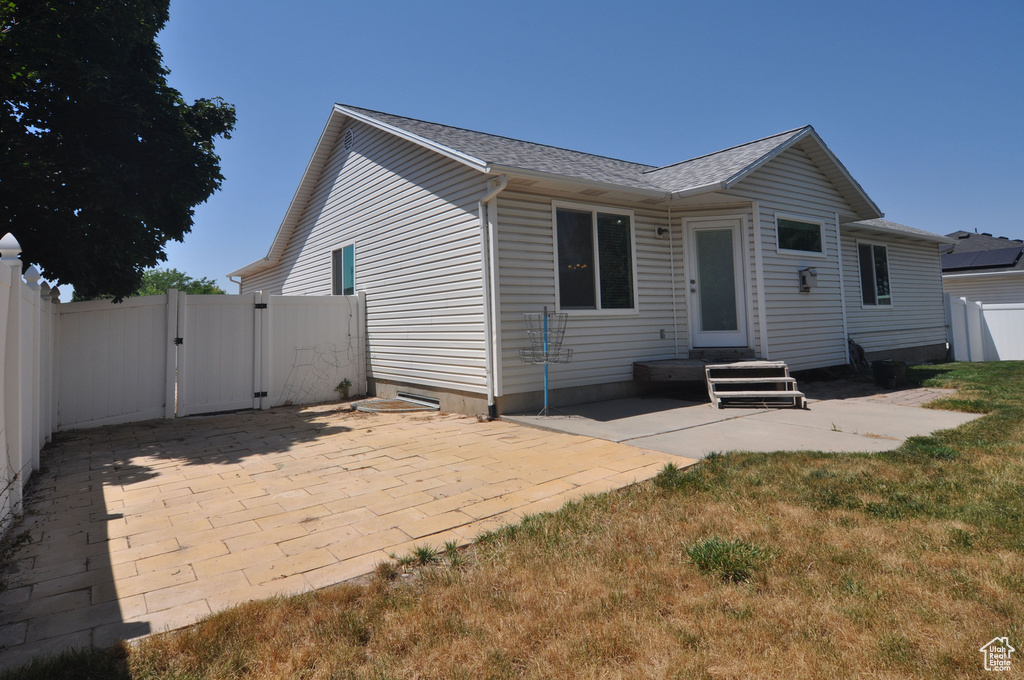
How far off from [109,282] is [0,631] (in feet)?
20.7

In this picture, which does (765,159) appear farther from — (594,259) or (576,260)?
(576,260)

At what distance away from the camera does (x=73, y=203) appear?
21.6 feet

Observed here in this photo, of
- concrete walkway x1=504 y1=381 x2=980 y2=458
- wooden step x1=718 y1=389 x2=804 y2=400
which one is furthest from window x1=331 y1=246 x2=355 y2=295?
wooden step x1=718 y1=389 x2=804 y2=400

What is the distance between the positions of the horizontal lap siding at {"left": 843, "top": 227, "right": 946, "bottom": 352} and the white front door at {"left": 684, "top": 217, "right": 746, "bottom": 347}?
14.5 feet

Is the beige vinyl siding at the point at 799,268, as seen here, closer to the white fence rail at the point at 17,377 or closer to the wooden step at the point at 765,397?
the wooden step at the point at 765,397

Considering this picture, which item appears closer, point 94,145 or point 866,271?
point 94,145

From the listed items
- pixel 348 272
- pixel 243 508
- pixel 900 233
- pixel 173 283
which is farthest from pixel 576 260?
pixel 173 283

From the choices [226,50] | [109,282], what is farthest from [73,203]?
[226,50]

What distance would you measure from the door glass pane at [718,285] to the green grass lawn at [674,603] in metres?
5.44

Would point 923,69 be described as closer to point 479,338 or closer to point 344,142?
point 479,338

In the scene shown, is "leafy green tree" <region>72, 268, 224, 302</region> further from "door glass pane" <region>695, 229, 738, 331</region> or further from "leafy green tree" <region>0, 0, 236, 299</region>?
"door glass pane" <region>695, 229, 738, 331</region>

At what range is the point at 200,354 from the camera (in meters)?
8.00

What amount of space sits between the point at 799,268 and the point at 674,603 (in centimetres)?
878

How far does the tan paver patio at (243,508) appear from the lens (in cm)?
234
